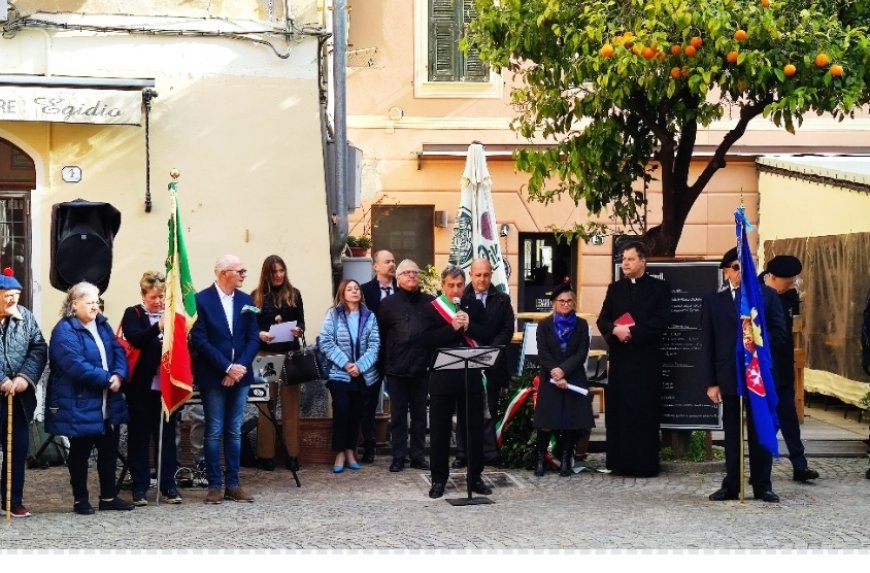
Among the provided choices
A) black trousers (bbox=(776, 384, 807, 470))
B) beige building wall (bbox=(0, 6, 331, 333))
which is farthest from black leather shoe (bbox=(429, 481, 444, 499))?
beige building wall (bbox=(0, 6, 331, 333))

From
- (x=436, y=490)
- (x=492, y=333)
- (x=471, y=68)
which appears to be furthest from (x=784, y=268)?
(x=471, y=68)

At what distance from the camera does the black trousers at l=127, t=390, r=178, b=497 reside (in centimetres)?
1072

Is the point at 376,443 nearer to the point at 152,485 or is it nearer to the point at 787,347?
the point at 152,485

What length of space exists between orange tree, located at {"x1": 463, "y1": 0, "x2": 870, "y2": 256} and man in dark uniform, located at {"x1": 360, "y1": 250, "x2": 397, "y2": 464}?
7.16ft

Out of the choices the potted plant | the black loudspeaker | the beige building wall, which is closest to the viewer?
the black loudspeaker

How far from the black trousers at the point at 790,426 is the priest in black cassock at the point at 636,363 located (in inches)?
39.4

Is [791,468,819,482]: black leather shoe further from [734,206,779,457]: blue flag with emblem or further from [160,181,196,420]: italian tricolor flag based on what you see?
[160,181,196,420]: italian tricolor flag

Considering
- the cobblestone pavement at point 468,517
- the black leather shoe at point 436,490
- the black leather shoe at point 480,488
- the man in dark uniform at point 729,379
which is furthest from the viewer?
the black leather shoe at point 480,488

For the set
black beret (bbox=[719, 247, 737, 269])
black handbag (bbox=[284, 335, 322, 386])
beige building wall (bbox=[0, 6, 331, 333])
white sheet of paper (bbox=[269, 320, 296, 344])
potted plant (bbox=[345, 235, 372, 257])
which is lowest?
black handbag (bbox=[284, 335, 322, 386])

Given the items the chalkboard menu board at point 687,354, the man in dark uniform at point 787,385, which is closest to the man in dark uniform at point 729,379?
the man in dark uniform at point 787,385

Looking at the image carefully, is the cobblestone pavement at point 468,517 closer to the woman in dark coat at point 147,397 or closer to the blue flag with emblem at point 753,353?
the woman in dark coat at point 147,397

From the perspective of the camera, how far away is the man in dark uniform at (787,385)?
38.2ft

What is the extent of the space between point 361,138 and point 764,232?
20.1 ft

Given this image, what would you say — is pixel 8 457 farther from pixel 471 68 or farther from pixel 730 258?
pixel 471 68
